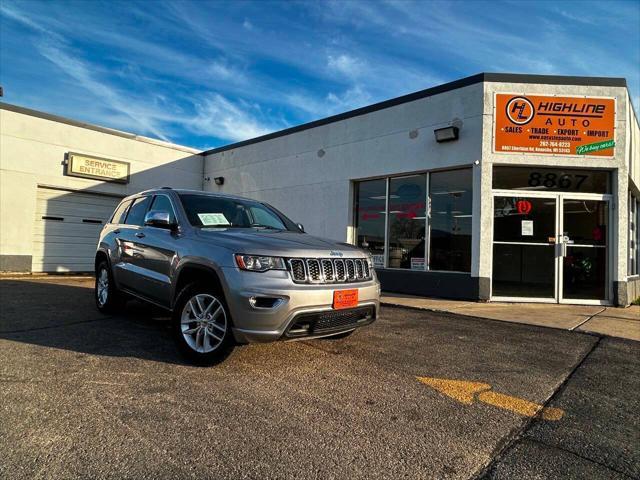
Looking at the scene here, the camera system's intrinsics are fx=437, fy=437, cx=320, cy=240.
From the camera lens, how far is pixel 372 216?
11.7 m

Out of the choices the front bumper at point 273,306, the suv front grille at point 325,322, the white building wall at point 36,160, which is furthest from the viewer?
the white building wall at point 36,160

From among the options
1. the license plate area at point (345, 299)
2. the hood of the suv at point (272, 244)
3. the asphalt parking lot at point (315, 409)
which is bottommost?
the asphalt parking lot at point (315, 409)

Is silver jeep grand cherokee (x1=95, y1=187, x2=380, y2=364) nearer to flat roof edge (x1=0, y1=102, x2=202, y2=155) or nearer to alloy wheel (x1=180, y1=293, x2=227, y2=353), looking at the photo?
alloy wheel (x1=180, y1=293, x2=227, y2=353)

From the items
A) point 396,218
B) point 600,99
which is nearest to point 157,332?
point 396,218

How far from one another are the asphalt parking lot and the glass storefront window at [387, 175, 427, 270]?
5.29 metres

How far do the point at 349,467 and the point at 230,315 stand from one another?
5.69 feet

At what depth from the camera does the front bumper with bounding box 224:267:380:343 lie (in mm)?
3654

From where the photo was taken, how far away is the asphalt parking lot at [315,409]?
8.07 ft

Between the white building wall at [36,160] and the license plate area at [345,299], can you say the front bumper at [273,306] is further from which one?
the white building wall at [36,160]

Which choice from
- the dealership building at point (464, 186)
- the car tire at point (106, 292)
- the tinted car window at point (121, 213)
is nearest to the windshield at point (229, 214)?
the tinted car window at point (121, 213)

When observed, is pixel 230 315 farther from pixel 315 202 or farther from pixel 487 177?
pixel 315 202

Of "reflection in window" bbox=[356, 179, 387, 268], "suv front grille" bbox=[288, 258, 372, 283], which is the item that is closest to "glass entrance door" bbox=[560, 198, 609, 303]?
"reflection in window" bbox=[356, 179, 387, 268]

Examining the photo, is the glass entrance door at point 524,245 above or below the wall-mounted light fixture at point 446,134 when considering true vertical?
below

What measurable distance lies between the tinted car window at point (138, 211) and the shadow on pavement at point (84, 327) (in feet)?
4.54
